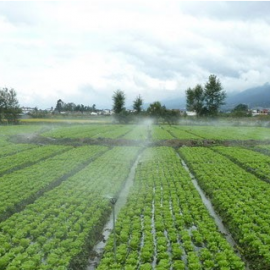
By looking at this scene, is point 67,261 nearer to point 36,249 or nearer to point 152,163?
point 36,249

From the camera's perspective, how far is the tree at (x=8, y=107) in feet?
283

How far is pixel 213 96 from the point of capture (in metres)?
94.3

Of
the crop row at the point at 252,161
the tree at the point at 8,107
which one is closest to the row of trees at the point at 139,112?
the tree at the point at 8,107

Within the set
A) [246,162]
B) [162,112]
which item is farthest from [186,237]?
[162,112]

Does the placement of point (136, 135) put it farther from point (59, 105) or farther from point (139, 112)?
point (59, 105)

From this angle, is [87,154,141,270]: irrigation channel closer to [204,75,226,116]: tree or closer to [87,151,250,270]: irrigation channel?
[87,151,250,270]: irrigation channel

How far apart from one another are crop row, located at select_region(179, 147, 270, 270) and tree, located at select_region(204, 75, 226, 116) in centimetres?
7108

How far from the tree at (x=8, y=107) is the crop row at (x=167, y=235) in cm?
7733

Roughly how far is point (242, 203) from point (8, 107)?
8466 centimetres

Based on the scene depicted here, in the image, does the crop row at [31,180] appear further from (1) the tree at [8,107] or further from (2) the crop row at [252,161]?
(1) the tree at [8,107]

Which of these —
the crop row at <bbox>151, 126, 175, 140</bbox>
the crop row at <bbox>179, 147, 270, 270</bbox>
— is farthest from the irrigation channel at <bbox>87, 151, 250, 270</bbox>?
the crop row at <bbox>151, 126, 175, 140</bbox>

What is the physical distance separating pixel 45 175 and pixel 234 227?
46.6 ft

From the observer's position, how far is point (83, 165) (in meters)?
26.4

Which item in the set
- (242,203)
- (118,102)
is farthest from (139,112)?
(242,203)
